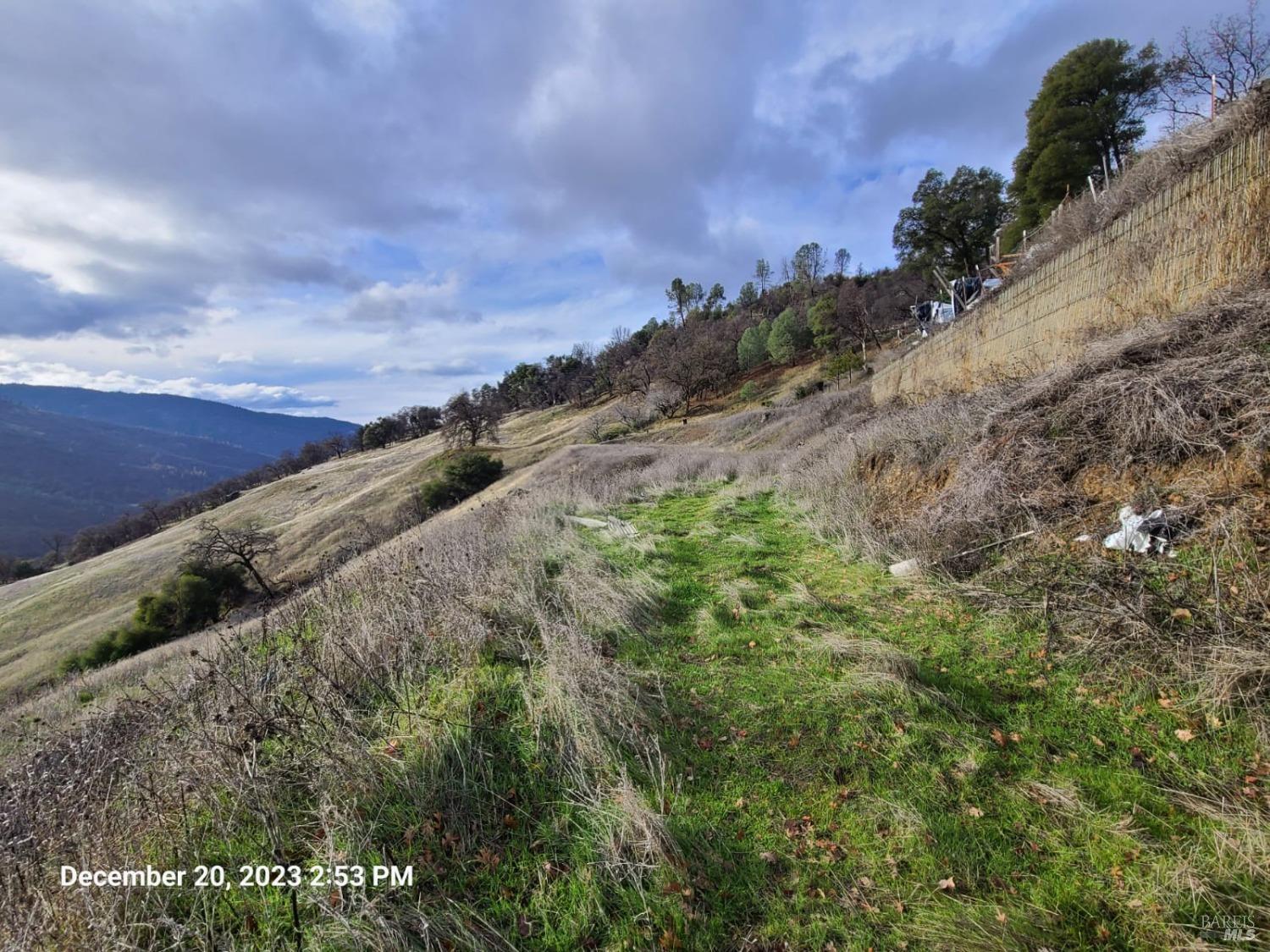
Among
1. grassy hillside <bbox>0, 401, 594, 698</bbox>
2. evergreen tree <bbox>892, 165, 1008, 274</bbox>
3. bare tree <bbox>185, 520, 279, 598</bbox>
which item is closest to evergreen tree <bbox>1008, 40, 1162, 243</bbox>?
evergreen tree <bbox>892, 165, 1008, 274</bbox>

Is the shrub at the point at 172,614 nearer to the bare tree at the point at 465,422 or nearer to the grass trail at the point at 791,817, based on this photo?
the bare tree at the point at 465,422

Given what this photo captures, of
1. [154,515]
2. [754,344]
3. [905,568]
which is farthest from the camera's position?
[154,515]

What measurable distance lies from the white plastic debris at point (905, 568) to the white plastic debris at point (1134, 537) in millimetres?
1476

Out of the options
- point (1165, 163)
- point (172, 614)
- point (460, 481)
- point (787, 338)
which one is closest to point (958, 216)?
point (787, 338)

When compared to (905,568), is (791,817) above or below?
below

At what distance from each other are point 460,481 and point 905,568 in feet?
96.9

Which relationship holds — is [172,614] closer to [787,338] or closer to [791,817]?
[791,817]

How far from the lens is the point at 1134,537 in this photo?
3615mm

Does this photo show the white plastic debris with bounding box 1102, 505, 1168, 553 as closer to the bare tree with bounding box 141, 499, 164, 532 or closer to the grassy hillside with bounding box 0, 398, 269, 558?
the bare tree with bounding box 141, 499, 164, 532

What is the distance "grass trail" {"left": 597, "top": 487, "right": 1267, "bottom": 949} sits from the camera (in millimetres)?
1904

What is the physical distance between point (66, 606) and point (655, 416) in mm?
41352

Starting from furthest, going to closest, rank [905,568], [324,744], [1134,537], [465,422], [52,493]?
1. [52,493]
2. [465,422]
3. [905,568]
4. [1134,537]
5. [324,744]

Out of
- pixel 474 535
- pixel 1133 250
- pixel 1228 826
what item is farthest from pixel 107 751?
pixel 1133 250

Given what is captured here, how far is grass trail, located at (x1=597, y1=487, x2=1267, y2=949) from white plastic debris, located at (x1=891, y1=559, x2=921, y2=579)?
2.87ft
